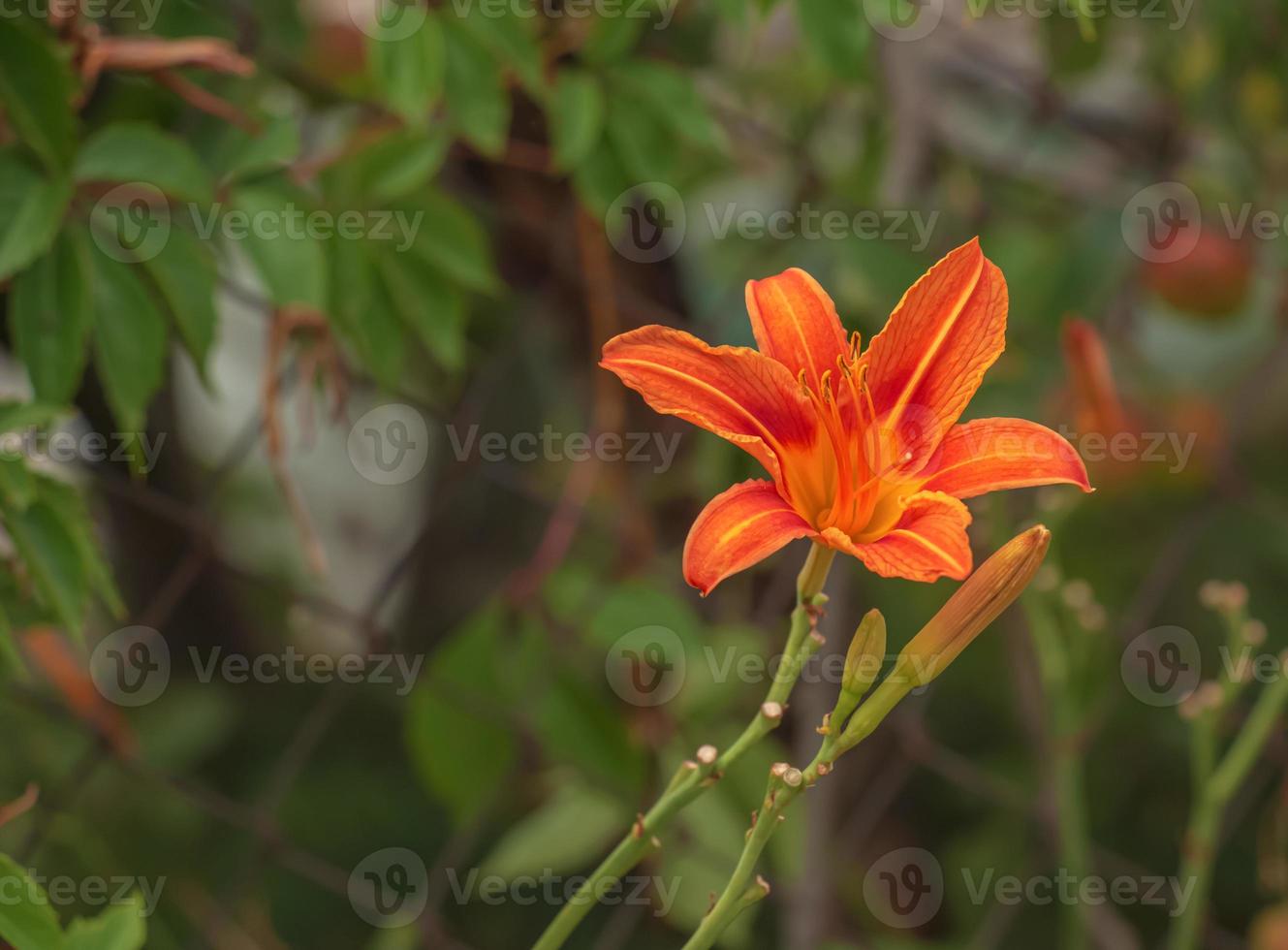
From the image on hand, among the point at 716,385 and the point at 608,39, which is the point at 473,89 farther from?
the point at 716,385

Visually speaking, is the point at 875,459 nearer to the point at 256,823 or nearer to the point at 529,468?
the point at 256,823

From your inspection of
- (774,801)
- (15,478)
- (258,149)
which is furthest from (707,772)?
(258,149)

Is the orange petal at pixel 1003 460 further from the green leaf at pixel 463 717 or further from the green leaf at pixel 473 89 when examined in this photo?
the green leaf at pixel 463 717

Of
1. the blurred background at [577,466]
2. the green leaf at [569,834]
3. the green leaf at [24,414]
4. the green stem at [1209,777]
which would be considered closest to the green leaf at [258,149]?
the blurred background at [577,466]

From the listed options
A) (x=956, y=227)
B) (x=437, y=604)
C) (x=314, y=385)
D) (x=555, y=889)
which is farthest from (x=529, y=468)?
(x=314, y=385)

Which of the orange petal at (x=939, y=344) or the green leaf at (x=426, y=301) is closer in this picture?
the orange petal at (x=939, y=344)

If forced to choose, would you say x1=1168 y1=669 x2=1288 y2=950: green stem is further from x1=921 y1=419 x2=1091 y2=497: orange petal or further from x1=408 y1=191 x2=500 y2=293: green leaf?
x1=408 y1=191 x2=500 y2=293: green leaf
